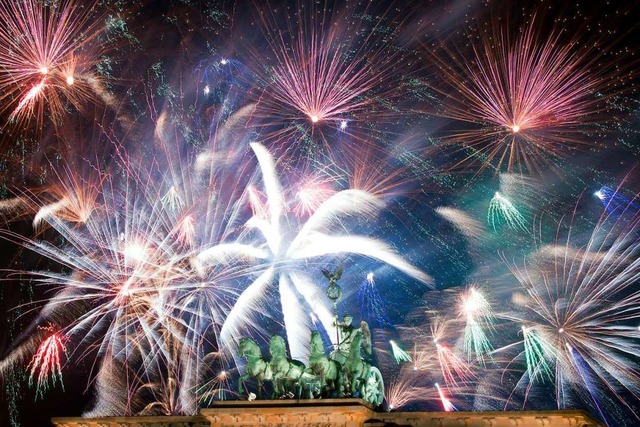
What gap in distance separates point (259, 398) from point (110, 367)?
21.8 ft

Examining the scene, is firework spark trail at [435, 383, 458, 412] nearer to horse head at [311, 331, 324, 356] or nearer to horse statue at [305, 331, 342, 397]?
horse statue at [305, 331, 342, 397]

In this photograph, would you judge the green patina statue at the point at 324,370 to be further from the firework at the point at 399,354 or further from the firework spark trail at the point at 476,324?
the firework spark trail at the point at 476,324

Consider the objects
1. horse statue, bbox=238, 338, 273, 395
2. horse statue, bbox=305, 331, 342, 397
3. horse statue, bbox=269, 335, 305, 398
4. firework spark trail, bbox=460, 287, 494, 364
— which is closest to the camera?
horse statue, bbox=305, 331, 342, 397

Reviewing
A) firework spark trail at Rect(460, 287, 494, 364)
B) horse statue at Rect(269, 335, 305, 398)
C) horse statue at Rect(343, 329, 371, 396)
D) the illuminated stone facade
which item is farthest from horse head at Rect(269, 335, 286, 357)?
firework spark trail at Rect(460, 287, 494, 364)

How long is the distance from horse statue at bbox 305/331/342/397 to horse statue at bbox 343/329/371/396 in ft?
0.91

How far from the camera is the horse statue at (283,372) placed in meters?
30.9

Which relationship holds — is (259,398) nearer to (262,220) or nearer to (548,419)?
(262,220)

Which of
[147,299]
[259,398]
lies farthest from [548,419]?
[147,299]

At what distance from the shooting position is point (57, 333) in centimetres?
3359

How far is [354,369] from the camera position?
30.5 metres

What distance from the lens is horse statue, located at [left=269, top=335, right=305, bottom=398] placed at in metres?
30.9

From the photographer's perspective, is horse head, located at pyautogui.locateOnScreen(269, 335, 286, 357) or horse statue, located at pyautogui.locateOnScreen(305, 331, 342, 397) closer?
horse statue, located at pyautogui.locateOnScreen(305, 331, 342, 397)

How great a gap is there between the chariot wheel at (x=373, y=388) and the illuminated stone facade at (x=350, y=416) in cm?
71

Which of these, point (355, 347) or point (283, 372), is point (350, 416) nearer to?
point (355, 347)
